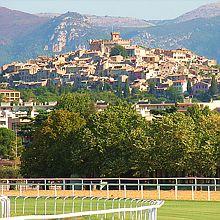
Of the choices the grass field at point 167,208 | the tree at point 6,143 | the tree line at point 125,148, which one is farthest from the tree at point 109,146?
the tree at point 6,143

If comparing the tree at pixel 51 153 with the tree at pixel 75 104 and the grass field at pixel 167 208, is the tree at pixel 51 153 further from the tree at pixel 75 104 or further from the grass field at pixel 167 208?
the tree at pixel 75 104

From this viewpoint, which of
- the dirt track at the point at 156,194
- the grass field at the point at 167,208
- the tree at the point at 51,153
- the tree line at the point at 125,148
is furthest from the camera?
the tree at the point at 51,153

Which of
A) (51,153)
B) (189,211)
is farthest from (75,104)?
(189,211)

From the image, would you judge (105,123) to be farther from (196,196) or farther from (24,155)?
(196,196)

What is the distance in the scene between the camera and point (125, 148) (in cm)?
7456

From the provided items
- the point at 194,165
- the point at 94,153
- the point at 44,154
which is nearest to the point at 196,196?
the point at 194,165

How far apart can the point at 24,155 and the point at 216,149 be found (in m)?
15.8

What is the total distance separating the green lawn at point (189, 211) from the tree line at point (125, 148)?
Answer: 81.0 feet

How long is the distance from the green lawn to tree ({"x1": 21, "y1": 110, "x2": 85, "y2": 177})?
30593 millimetres

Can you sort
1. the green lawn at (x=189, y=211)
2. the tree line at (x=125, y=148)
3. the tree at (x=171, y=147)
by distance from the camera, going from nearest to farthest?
1. the green lawn at (x=189, y=211)
2. the tree at (x=171, y=147)
3. the tree line at (x=125, y=148)

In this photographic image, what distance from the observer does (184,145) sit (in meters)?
71.7

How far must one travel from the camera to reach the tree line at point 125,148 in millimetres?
70750

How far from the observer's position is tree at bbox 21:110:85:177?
2992 inches

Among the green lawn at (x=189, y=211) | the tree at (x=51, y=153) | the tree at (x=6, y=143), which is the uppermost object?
the green lawn at (x=189, y=211)
